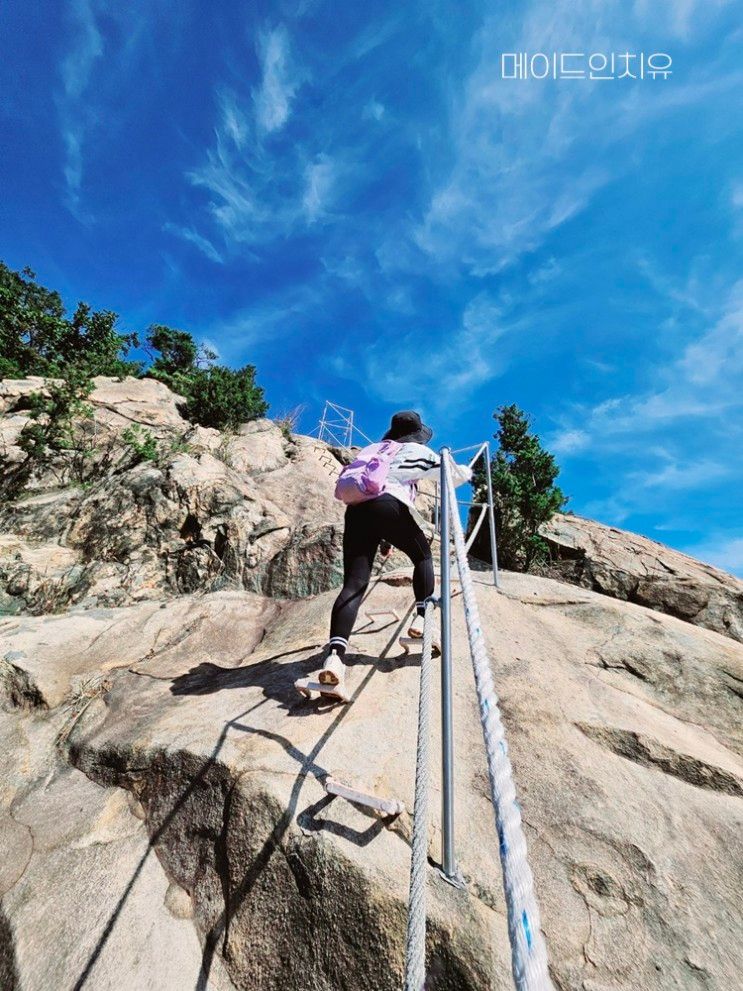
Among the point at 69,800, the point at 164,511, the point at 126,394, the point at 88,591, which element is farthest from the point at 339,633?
the point at 126,394

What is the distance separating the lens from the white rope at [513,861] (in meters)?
1.07

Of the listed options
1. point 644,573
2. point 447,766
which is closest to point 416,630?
point 447,766

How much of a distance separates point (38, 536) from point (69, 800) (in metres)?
6.65

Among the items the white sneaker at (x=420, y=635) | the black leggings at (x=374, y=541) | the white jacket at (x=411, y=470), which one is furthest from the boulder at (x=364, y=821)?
the white jacket at (x=411, y=470)

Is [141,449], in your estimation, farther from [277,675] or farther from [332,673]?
[332,673]

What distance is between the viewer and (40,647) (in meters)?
5.11

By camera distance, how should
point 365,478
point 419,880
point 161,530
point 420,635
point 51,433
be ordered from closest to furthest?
point 419,880 → point 365,478 → point 420,635 → point 161,530 → point 51,433

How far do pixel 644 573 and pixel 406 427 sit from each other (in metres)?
11.9

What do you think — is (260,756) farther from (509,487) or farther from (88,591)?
(509,487)

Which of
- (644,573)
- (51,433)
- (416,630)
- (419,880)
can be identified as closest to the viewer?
(419,880)

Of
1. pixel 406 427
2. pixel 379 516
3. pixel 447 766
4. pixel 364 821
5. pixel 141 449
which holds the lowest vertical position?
pixel 364 821

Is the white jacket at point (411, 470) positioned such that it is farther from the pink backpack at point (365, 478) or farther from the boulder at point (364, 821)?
the boulder at point (364, 821)

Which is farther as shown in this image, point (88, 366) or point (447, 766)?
Answer: point (88, 366)

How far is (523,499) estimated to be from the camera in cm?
1474
